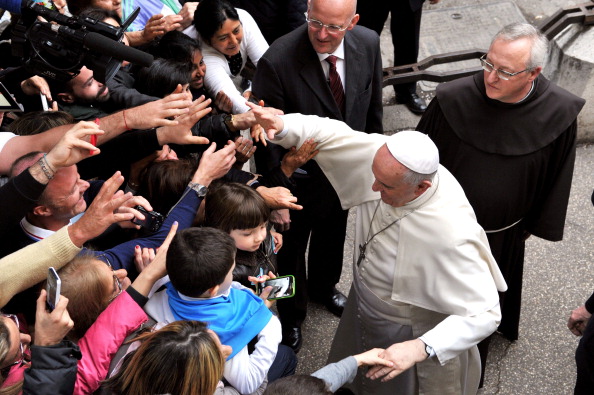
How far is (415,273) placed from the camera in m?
2.84

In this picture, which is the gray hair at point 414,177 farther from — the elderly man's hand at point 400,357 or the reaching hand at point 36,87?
the reaching hand at point 36,87

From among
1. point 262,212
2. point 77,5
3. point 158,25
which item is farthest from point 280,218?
point 77,5

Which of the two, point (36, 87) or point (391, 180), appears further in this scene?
point (36, 87)

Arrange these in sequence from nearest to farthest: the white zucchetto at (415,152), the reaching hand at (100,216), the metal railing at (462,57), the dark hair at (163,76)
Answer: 1. the reaching hand at (100,216)
2. the white zucchetto at (415,152)
3. the dark hair at (163,76)
4. the metal railing at (462,57)

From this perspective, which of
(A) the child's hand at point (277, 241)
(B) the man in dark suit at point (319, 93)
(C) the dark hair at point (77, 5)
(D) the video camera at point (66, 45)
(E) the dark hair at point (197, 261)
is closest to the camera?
(E) the dark hair at point (197, 261)

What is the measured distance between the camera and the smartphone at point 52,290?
2.17m

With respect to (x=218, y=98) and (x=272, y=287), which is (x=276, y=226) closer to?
(x=272, y=287)

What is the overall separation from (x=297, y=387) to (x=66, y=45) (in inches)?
71.4

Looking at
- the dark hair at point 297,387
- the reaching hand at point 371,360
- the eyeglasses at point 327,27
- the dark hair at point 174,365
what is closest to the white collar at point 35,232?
the dark hair at point 174,365

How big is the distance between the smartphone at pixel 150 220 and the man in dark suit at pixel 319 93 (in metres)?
0.98

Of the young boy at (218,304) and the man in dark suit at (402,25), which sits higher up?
the young boy at (218,304)

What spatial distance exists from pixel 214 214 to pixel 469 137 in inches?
52.9

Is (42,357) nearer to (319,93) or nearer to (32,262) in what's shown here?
(32,262)

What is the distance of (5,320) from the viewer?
220cm
